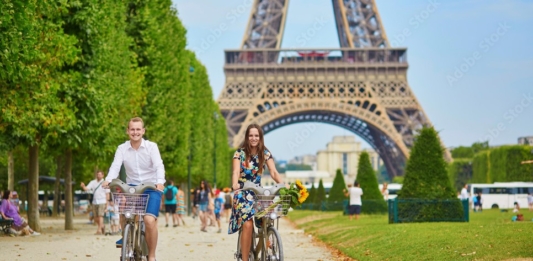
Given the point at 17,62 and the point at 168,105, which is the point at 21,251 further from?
the point at 168,105

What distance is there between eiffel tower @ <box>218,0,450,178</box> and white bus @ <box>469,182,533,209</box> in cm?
1082

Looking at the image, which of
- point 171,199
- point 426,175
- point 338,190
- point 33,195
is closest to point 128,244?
point 33,195

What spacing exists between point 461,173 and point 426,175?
236 ft

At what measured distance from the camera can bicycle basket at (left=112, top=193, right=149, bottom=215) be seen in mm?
10352

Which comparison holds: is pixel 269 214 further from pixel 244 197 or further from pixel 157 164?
pixel 157 164

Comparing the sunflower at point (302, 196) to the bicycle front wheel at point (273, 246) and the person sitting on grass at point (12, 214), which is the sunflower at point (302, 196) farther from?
the person sitting on grass at point (12, 214)

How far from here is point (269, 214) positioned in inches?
426

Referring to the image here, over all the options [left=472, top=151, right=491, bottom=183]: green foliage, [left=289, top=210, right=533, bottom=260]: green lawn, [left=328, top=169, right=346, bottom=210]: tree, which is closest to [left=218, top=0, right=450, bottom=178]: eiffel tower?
[left=472, top=151, right=491, bottom=183]: green foliage

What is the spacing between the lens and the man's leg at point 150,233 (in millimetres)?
10695

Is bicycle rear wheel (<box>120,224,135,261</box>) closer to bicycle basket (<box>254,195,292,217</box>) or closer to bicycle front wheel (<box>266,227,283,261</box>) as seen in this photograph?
bicycle basket (<box>254,195,292,217</box>)

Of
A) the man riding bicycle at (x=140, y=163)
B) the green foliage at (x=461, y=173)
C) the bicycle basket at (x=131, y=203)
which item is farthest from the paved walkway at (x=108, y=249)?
the green foliage at (x=461, y=173)

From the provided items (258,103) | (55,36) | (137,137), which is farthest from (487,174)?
(137,137)

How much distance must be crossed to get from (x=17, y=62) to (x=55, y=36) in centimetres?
488

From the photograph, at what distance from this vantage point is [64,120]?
82.2ft
